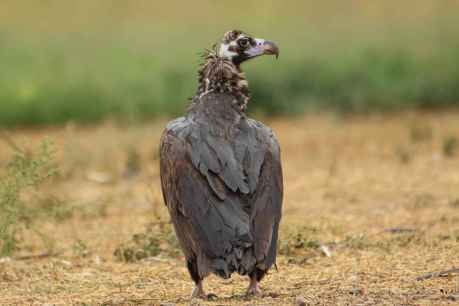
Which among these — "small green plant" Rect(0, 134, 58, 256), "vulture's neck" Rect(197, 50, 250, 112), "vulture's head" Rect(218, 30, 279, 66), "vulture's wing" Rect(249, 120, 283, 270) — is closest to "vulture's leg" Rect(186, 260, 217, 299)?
"vulture's wing" Rect(249, 120, 283, 270)

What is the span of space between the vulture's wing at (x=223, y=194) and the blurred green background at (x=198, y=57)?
8020mm

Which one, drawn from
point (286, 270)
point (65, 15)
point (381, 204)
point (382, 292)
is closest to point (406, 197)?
point (381, 204)

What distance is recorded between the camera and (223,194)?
704cm

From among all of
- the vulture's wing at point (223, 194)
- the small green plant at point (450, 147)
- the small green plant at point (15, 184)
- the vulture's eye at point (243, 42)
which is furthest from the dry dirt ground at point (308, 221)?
the vulture's eye at point (243, 42)

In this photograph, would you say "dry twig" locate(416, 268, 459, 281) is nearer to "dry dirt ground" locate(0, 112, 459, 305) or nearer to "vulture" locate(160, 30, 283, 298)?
"dry dirt ground" locate(0, 112, 459, 305)

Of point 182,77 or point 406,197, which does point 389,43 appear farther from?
point 406,197

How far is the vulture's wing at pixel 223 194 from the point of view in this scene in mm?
6902

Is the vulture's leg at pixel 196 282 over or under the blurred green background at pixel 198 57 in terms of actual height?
under

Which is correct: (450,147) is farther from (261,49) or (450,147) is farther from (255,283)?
(255,283)

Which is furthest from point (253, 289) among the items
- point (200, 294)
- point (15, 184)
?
point (15, 184)

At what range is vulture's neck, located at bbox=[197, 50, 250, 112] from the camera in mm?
7918

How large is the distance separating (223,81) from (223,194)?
3.77 feet

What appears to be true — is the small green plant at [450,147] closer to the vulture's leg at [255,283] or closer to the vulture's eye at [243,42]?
the vulture's eye at [243,42]

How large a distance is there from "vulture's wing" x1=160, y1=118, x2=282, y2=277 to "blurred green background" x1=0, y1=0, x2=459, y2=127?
316 inches
